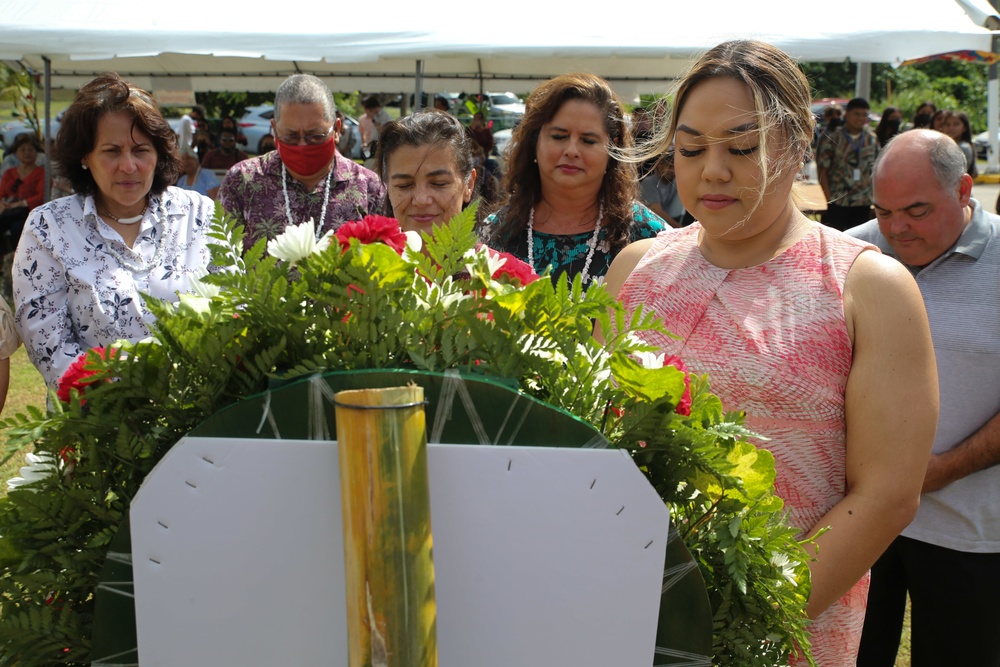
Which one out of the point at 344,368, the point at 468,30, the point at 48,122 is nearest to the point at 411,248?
the point at 344,368

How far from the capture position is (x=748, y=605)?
3.47ft

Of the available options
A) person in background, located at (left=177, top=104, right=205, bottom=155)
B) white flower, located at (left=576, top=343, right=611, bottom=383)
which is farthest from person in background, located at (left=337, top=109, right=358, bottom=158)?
white flower, located at (left=576, top=343, right=611, bottom=383)

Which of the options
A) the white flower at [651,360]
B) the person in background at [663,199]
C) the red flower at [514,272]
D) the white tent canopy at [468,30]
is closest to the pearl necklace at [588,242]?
the red flower at [514,272]

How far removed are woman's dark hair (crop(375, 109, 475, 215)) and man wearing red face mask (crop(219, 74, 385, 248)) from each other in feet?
3.83

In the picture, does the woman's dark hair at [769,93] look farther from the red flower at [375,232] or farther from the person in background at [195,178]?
the person in background at [195,178]

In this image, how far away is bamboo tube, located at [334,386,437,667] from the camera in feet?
2.76

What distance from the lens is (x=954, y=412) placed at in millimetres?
2676

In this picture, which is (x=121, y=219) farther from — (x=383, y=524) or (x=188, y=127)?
(x=188, y=127)

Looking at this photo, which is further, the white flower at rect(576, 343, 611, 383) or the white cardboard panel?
the white flower at rect(576, 343, 611, 383)

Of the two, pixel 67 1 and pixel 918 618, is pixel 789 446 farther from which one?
pixel 67 1

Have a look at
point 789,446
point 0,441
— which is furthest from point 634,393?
point 0,441

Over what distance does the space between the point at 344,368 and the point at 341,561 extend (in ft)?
0.65

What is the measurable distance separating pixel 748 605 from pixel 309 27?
25.8 feet

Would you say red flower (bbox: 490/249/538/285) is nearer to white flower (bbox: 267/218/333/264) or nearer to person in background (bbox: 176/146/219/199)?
white flower (bbox: 267/218/333/264)
